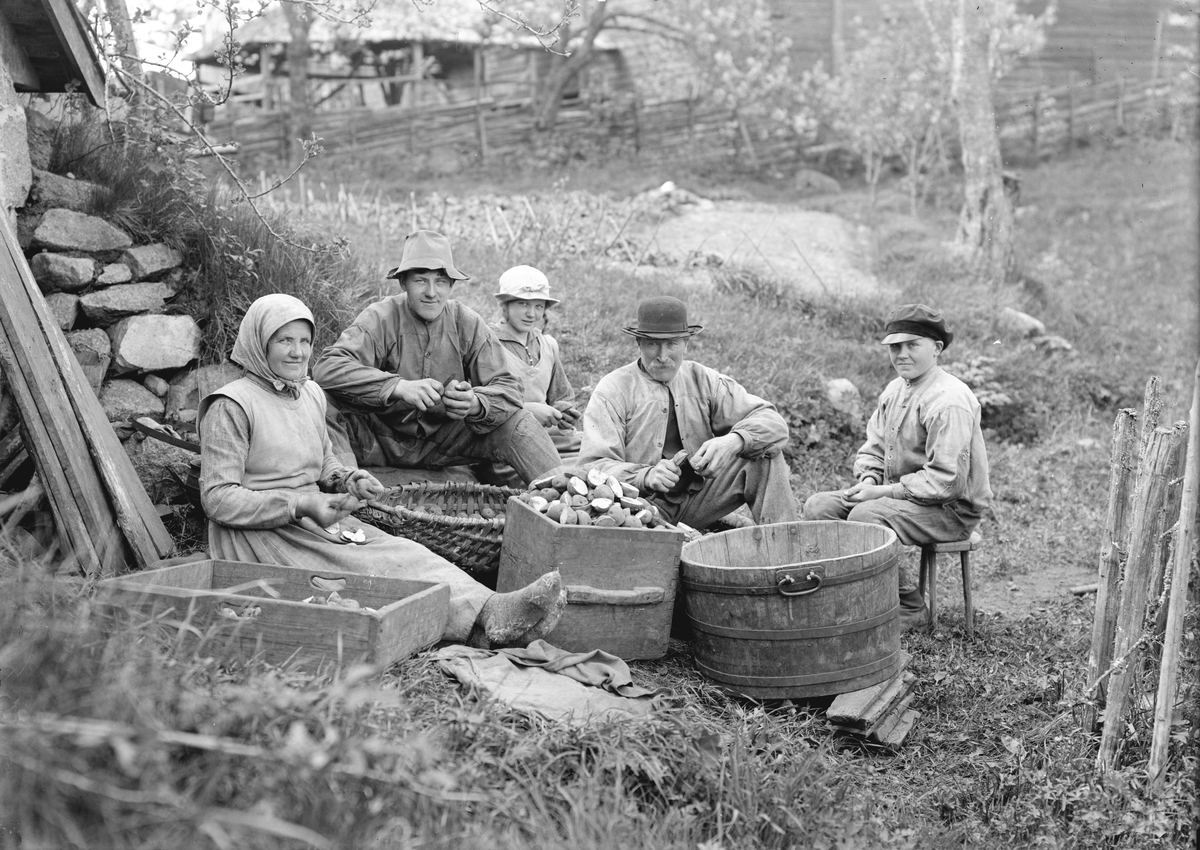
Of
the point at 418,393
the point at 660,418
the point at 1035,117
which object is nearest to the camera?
the point at 418,393

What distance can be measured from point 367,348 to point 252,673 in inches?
112

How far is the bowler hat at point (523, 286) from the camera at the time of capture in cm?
691

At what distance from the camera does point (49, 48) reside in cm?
606

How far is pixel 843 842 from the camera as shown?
360cm

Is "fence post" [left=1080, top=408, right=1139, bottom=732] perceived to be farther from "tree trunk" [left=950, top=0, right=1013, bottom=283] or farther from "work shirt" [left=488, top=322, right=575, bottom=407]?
"tree trunk" [left=950, top=0, right=1013, bottom=283]

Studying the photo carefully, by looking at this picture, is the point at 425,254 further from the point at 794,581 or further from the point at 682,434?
the point at 794,581

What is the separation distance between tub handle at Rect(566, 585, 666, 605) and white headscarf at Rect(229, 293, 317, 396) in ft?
5.15

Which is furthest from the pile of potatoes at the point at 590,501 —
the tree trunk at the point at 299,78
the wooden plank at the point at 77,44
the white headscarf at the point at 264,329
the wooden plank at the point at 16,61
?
the tree trunk at the point at 299,78

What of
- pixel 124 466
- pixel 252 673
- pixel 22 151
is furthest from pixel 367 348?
pixel 252 673

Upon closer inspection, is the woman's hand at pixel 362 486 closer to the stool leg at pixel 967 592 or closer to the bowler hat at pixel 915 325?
the bowler hat at pixel 915 325

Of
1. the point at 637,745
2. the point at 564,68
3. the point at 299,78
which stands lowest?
the point at 637,745

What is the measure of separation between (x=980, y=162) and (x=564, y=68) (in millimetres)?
10823

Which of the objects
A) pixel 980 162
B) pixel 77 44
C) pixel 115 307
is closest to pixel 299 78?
pixel 980 162

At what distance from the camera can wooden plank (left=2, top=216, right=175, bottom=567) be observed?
4.95 m
